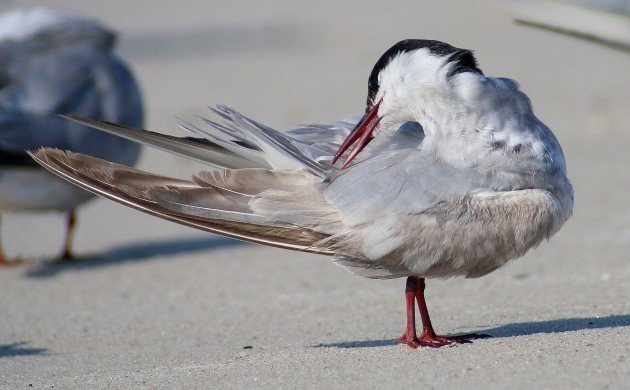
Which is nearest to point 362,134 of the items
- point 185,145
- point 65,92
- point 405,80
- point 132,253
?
point 405,80

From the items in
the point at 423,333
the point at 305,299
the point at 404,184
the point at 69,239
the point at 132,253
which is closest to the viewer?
the point at 404,184

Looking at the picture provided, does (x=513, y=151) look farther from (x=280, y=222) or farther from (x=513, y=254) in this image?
(x=280, y=222)

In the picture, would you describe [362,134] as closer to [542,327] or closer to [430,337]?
[430,337]

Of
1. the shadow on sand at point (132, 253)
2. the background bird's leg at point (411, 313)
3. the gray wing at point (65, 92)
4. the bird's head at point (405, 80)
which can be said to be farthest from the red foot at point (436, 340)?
the gray wing at point (65, 92)

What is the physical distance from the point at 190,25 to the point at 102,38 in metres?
9.60

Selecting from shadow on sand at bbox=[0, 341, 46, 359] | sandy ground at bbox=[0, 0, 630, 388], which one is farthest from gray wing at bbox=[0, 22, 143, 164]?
shadow on sand at bbox=[0, 341, 46, 359]

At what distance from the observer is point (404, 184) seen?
326 cm

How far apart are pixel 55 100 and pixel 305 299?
7.14ft

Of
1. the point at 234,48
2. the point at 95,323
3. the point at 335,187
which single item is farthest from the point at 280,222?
the point at 234,48

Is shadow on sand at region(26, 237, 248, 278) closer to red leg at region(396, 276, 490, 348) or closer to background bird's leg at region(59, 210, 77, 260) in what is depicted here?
background bird's leg at region(59, 210, 77, 260)

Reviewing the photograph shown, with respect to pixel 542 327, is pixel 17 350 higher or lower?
lower

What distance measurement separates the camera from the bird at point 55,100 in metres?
5.88

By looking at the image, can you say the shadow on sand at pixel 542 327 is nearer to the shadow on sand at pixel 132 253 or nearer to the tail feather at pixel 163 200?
the tail feather at pixel 163 200

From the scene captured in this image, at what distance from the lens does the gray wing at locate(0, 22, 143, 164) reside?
588cm
